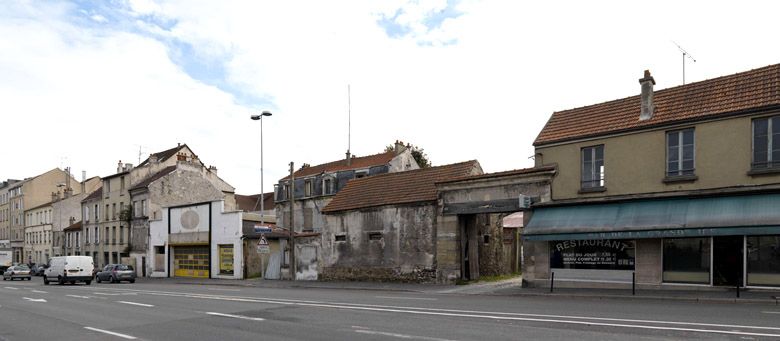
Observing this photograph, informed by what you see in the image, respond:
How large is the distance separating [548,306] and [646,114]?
913 centimetres

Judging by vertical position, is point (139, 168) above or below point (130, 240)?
above

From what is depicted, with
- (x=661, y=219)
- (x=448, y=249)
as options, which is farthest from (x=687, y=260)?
(x=448, y=249)

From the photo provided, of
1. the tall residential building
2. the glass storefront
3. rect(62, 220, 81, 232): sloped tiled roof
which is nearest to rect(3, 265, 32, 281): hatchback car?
rect(62, 220, 81, 232): sloped tiled roof

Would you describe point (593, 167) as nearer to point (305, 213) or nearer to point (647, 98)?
point (647, 98)

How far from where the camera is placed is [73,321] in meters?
15.8

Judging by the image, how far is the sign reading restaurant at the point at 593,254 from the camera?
2236cm

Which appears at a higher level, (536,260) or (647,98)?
(647,98)

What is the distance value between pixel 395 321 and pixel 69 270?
32.8 metres

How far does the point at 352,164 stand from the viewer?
194 feet

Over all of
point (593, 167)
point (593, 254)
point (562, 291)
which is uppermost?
point (593, 167)

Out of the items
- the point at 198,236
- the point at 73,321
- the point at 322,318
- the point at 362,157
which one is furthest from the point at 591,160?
the point at 362,157

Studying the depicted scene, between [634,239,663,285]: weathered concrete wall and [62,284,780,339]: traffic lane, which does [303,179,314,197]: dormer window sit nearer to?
[634,239,663,285]: weathered concrete wall

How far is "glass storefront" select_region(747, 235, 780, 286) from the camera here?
18781 millimetres

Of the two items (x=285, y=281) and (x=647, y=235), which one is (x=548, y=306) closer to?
(x=647, y=235)
